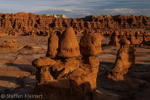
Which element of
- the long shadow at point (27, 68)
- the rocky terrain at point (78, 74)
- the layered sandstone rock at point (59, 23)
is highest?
the layered sandstone rock at point (59, 23)

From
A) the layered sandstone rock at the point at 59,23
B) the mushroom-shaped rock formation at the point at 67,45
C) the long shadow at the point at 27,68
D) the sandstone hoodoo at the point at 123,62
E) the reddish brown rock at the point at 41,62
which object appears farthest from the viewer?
the layered sandstone rock at the point at 59,23

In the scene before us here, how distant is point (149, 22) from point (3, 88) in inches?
2570

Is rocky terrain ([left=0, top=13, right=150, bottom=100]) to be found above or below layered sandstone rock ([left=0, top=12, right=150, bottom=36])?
below

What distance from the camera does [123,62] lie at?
344 inches

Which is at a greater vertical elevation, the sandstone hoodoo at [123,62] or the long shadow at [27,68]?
the sandstone hoodoo at [123,62]

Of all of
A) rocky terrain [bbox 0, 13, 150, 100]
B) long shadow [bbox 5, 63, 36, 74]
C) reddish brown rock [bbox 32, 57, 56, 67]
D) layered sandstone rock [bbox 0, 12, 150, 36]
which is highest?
layered sandstone rock [bbox 0, 12, 150, 36]

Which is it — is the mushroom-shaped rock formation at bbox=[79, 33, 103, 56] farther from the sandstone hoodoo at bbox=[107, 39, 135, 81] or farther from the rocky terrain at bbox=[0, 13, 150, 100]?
the sandstone hoodoo at bbox=[107, 39, 135, 81]

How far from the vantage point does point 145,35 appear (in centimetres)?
2364

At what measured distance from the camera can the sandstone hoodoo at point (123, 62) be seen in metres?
8.54

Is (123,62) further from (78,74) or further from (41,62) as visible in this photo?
(41,62)

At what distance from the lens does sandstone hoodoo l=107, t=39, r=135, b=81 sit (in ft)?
28.0

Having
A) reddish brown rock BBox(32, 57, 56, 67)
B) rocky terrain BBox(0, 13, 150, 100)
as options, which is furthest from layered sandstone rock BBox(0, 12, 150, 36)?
reddish brown rock BBox(32, 57, 56, 67)

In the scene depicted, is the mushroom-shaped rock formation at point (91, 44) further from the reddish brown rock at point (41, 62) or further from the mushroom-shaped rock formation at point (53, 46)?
the reddish brown rock at point (41, 62)

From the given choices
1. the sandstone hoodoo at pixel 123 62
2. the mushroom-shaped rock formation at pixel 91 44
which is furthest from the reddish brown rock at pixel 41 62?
the sandstone hoodoo at pixel 123 62
